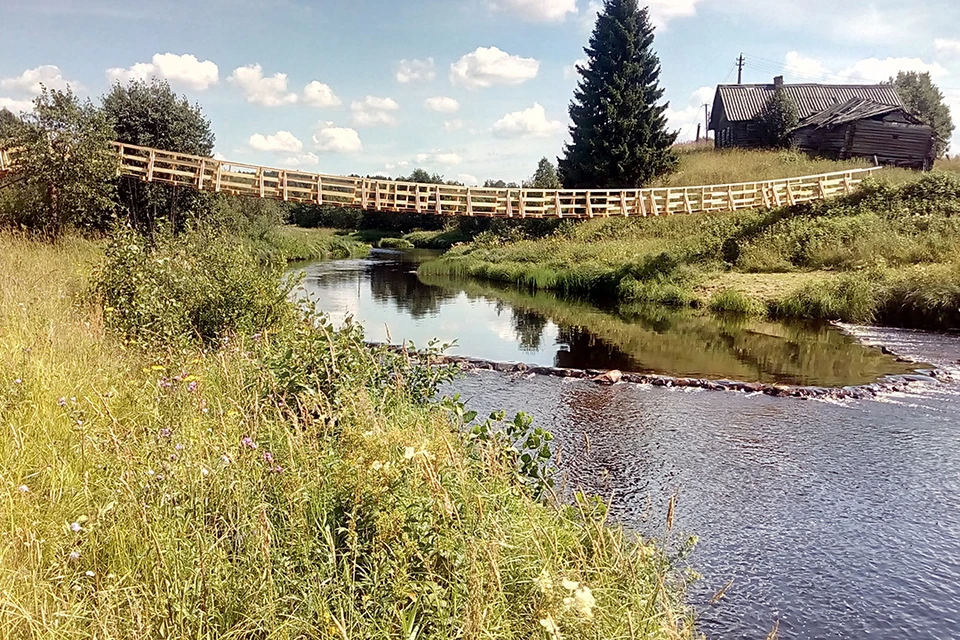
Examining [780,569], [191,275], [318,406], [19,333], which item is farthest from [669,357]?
[19,333]

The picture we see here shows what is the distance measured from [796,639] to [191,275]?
328 inches

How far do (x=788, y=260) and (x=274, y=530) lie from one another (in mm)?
24617

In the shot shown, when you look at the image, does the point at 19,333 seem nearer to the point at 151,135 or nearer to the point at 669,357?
the point at 669,357

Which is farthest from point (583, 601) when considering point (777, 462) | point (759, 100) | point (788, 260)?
point (759, 100)

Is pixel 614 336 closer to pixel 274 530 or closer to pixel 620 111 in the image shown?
pixel 274 530

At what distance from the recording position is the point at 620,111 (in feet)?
119

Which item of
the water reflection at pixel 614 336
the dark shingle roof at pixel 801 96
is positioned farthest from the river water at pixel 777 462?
the dark shingle roof at pixel 801 96

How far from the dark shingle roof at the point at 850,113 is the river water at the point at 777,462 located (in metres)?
28.8

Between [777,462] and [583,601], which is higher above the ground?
[583,601]

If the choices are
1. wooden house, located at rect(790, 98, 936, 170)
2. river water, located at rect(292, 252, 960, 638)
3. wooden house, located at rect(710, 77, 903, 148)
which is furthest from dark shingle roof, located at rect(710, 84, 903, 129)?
river water, located at rect(292, 252, 960, 638)

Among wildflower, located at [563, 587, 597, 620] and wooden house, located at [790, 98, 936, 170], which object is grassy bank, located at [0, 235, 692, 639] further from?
wooden house, located at [790, 98, 936, 170]

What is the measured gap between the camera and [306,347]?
5898 millimetres

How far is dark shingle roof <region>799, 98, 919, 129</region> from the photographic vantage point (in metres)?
39.3

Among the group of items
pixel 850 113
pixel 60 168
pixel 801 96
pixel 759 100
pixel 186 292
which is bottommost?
pixel 186 292
